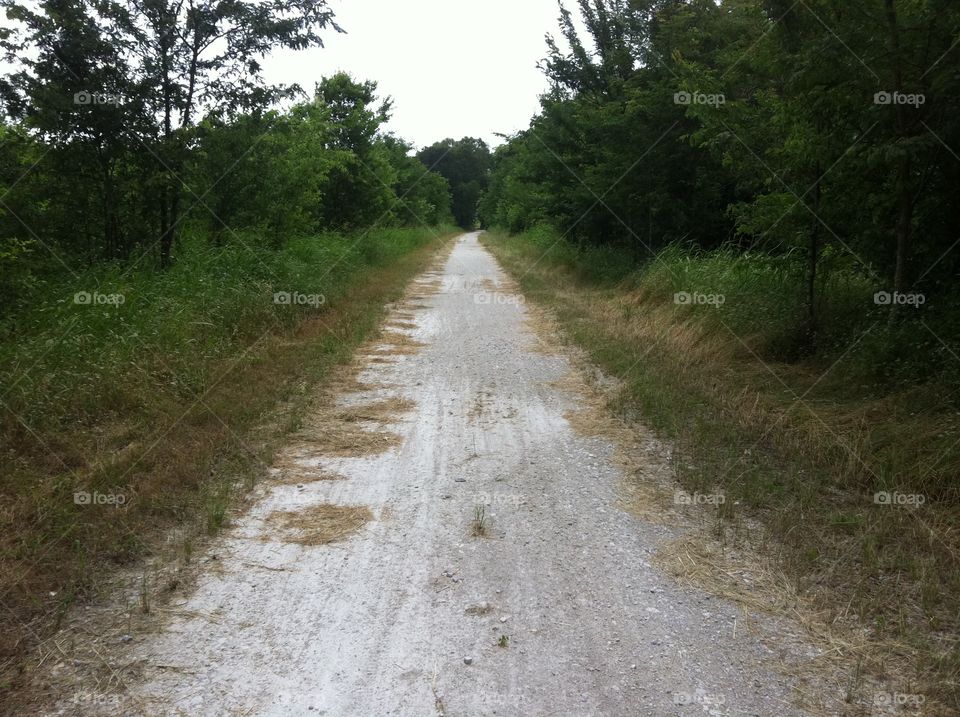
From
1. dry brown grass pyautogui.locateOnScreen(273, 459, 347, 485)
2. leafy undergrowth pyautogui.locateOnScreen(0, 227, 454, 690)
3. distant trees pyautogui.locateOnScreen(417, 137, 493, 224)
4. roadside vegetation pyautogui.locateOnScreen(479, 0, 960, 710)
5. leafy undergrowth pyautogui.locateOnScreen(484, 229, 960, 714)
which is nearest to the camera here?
leafy undergrowth pyautogui.locateOnScreen(484, 229, 960, 714)

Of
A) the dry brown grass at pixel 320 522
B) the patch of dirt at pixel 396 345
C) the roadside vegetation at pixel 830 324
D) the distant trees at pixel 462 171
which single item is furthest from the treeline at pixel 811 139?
the distant trees at pixel 462 171

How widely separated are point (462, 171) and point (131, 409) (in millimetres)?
85378

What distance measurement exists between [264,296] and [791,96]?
710 centimetres

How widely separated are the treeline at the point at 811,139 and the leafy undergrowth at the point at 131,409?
215 inches

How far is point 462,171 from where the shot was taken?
8725cm

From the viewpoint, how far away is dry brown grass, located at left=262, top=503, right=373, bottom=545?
3850 millimetres

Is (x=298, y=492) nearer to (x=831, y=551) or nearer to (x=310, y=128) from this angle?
(x=831, y=551)

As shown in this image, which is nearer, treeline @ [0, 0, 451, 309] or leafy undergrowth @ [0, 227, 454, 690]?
leafy undergrowth @ [0, 227, 454, 690]

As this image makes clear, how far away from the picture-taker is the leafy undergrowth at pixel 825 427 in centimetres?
338

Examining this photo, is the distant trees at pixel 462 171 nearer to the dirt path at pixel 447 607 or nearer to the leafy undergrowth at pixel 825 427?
the leafy undergrowth at pixel 825 427

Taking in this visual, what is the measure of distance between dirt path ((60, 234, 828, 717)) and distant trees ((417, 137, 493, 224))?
81.6 meters

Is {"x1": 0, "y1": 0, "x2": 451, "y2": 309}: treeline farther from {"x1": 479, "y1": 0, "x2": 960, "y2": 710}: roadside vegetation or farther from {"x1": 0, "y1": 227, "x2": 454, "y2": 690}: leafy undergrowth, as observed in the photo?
{"x1": 479, "y1": 0, "x2": 960, "y2": 710}: roadside vegetation

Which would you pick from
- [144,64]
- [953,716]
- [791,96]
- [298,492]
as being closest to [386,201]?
[144,64]

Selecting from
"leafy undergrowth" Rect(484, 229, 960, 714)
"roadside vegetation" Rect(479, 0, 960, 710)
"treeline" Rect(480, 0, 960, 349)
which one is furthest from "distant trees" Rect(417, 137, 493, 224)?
"leafy undergrowth" Rect(484, 229, 960, 714)
